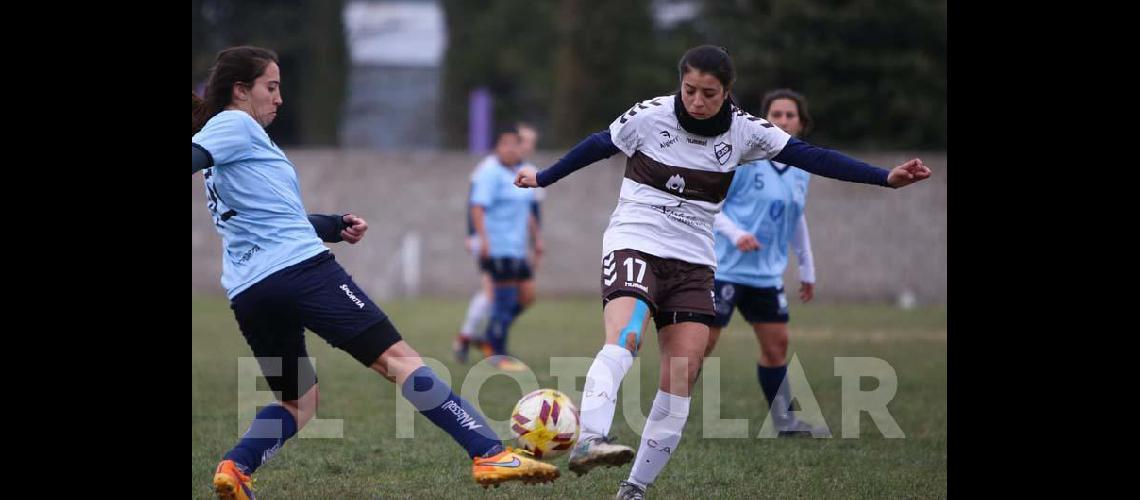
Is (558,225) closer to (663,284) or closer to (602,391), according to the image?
(663,284)

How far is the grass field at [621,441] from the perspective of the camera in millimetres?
6113

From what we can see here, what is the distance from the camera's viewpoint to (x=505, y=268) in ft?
41.0

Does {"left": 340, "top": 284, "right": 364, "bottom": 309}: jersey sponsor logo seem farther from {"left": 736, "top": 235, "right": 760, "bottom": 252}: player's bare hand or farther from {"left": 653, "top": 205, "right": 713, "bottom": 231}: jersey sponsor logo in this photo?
{"left": 736, "top": 235, "right": 760, "bottom": 252}: player's bare hand

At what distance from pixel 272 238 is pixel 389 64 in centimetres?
4652

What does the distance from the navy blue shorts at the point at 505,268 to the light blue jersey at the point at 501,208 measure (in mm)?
52

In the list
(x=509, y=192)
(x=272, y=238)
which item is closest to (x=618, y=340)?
(x=272, y=238)

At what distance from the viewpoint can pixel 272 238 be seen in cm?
521

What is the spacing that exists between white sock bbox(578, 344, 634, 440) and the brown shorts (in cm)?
27

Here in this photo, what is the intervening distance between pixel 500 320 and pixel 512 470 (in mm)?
7153

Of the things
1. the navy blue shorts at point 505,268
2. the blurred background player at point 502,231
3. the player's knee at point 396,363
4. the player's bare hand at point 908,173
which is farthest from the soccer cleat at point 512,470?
the navy blue shorts at point 505,268

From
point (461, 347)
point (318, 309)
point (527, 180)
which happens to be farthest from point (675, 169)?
point (461, 347)

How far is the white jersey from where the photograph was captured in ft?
18.5

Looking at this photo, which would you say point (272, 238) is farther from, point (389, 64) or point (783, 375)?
point (389, 64)

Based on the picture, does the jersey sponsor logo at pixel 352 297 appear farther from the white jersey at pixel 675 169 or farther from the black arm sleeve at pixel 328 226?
the white jersey at pixel 675 169
